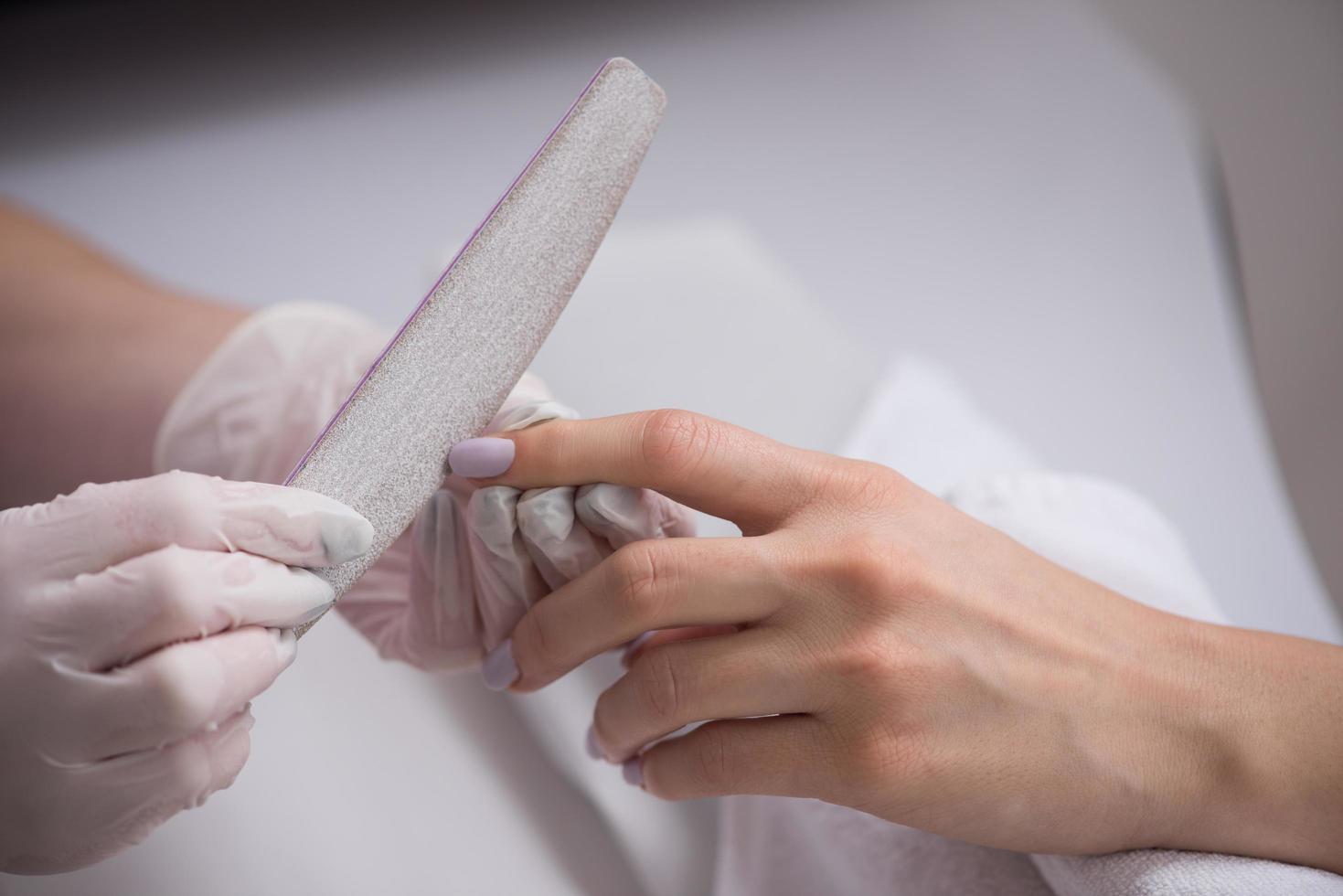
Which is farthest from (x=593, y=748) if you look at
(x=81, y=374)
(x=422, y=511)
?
(x=81, y=374)

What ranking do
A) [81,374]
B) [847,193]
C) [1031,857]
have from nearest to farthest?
[1031,857] < [81,374] < [847,193]

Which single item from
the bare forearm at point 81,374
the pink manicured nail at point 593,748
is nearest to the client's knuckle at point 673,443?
the pink manicured nail at point 593,748

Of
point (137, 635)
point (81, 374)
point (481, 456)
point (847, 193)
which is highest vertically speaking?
point (847, 193)

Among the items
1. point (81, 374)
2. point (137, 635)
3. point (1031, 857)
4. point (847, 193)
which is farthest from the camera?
point (847, 193)

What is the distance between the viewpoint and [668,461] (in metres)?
A: 0.52

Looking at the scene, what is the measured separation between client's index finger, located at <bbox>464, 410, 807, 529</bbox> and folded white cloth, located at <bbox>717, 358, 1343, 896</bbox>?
29 centimetres

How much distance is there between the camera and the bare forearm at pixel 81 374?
0.78 meters

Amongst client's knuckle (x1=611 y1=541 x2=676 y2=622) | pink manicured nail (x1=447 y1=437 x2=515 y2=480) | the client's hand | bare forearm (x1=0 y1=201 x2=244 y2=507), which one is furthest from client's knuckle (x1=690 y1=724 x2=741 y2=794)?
bare forearm (x1=0 y1=201 x2=244 y2=507)

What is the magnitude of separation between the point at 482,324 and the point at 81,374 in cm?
47

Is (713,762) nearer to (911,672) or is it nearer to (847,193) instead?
(911,672)

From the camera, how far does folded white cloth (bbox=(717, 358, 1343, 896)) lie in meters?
0.56

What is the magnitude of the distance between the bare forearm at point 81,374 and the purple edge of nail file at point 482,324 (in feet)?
1.19

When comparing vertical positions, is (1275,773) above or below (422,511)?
above

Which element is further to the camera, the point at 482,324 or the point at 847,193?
the point at 847,193
